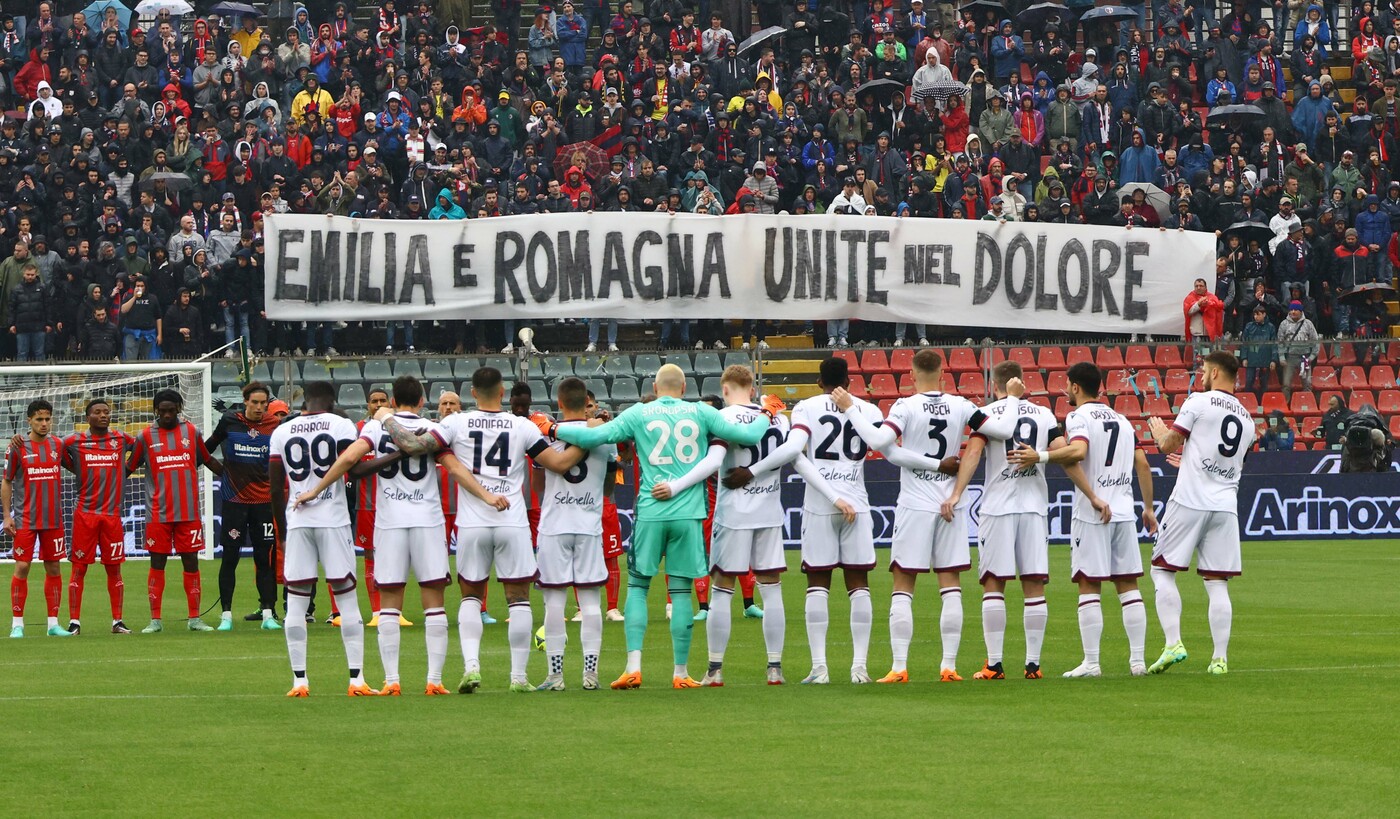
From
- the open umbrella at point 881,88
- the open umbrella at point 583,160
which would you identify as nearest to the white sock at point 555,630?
the open umbrella at point 583,160

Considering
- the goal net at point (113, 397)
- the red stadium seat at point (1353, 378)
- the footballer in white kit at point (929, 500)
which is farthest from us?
the red stadium seat at point (1353, 378)

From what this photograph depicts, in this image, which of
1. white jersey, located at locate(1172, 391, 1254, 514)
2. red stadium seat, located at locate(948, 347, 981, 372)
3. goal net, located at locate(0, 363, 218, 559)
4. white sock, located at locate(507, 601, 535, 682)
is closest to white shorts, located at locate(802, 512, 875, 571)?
white sock, located at locate(507, 601, 535, 682)

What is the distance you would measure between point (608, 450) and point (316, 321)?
15.3 m

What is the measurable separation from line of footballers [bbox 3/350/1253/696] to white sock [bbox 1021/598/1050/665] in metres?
0.01

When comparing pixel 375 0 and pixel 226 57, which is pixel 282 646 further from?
pixel 375 0

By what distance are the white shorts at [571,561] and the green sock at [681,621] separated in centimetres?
48

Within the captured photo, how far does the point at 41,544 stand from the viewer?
646 inches

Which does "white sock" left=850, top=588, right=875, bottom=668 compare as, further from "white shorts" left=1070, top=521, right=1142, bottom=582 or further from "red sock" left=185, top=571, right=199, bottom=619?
"red sock" left=185, top=571, right=199, bottom=619

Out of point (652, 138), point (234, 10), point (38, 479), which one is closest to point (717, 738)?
point (38, 479)

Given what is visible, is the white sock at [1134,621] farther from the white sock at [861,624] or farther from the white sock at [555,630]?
the white sock at [555,630]

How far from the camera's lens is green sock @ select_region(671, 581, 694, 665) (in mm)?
11555

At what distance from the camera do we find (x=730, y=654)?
14016 millimetres

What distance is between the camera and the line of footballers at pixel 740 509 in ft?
37.5

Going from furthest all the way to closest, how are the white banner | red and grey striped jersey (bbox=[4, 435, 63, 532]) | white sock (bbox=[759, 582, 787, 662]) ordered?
the white banner < red and grey striped jersey (bbox=[4, 435, 63, 532]) < white sock (bbox=[759, 582, 787, 662])
